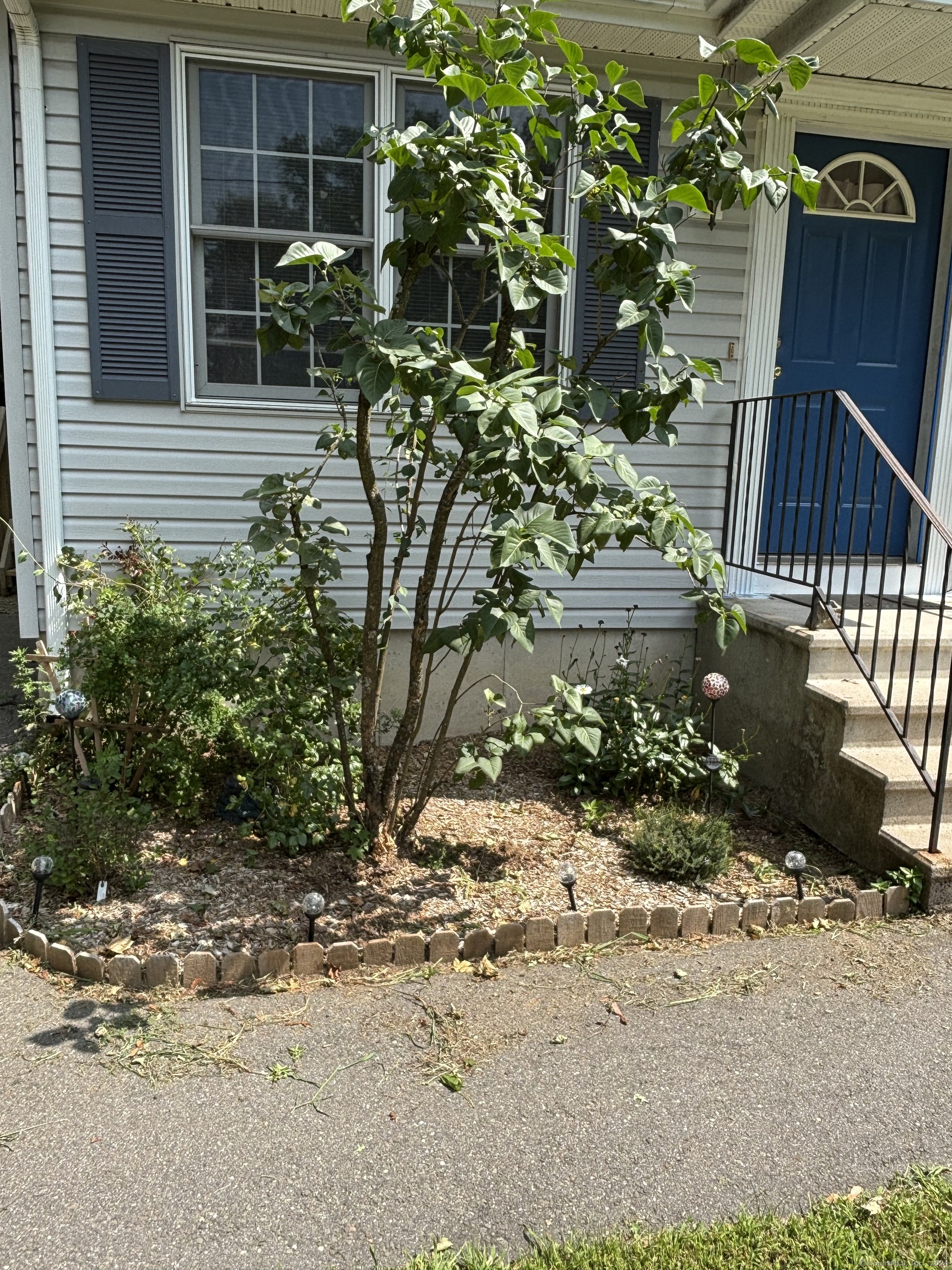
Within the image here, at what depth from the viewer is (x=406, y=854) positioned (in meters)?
3.66

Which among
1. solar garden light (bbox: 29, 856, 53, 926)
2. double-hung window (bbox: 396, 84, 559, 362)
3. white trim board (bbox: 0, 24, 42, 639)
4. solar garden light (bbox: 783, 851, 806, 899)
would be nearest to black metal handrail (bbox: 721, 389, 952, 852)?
solar garden light (bbox: 783, 851, 806, 899)

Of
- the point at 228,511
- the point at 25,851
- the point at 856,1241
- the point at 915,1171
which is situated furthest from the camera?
the point at 228,511

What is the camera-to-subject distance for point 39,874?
2.93m

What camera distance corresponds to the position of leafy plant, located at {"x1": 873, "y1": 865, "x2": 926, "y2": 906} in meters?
3.36

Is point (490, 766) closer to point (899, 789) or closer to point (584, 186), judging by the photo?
point (899, 789)

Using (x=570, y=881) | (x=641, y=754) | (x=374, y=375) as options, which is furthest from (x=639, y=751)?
(x=374, y=375)

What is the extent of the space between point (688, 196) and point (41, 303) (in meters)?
2.99

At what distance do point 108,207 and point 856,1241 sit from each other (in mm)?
4638

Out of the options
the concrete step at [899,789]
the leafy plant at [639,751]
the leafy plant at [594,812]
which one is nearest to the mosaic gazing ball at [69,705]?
the leafy plant at [639,751]

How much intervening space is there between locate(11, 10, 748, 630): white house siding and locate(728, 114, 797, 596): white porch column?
0.22 feet

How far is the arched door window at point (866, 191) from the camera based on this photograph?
5.20 m

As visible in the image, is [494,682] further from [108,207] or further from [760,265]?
[108,207]

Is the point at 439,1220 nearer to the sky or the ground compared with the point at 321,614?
nearer to the ground

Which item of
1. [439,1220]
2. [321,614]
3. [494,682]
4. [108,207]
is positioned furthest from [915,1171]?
[108,207]
